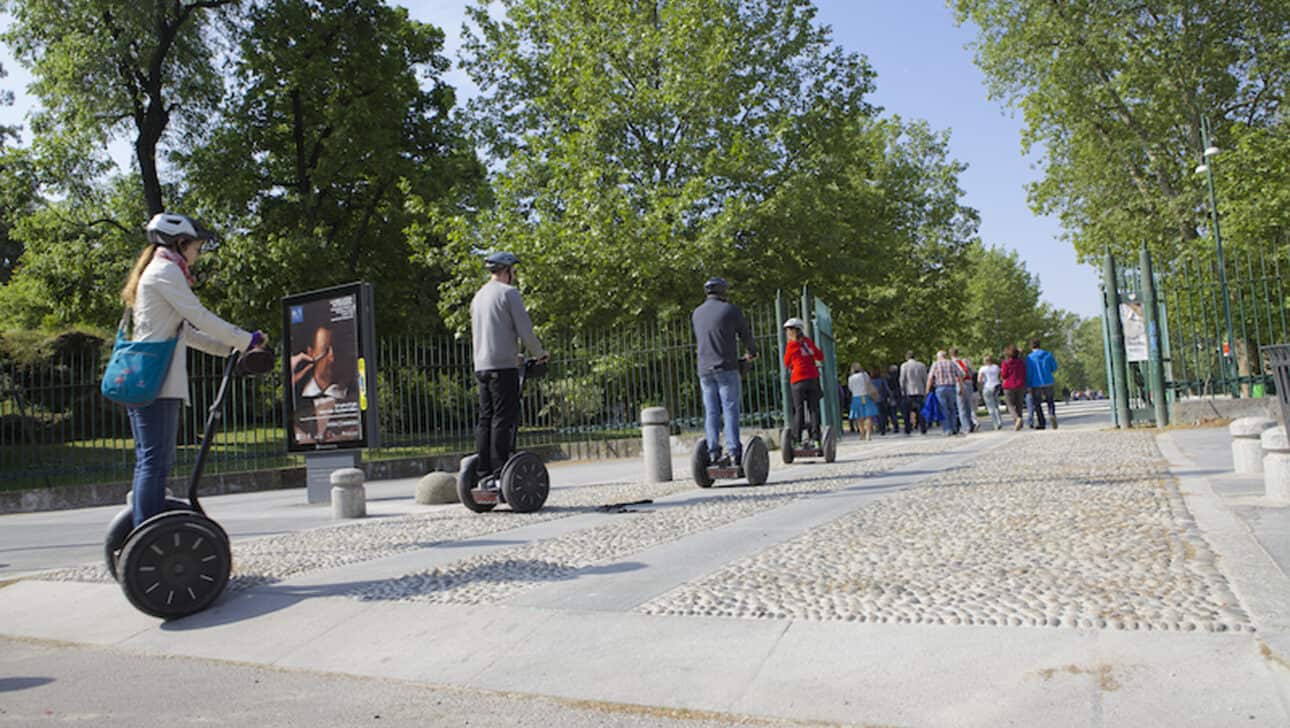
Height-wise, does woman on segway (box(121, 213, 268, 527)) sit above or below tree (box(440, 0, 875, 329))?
below

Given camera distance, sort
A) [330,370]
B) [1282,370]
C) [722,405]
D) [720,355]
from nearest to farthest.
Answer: [1282,370]
[720,355]
[722,405]
[330,370]

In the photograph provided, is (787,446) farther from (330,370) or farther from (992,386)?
(992,386)

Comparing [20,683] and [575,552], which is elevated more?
[575,552]

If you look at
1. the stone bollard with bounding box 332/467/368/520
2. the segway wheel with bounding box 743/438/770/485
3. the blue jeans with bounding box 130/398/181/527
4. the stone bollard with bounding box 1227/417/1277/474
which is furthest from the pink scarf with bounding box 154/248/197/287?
the stone bollard with bounding box 1227/417/1277/474

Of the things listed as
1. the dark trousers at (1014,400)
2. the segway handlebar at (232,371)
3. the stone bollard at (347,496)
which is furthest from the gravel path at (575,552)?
the dark trousers at (1014,400)

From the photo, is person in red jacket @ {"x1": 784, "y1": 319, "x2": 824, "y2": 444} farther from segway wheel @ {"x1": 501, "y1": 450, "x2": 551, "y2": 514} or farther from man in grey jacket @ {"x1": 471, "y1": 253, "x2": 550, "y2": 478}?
man in grey jacket @ {"x1": 471, "y1": 253, "x2": 550, "y2": 478}

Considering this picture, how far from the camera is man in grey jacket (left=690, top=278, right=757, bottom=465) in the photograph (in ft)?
28.0

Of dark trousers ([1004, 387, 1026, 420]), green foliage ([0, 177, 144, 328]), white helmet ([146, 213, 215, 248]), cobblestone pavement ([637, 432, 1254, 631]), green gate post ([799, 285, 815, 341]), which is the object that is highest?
green foliage ([0, 177, 144, 328])

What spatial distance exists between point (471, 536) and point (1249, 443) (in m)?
5.80

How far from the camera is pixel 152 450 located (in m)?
4.42

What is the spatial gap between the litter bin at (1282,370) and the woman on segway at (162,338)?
18.1 ft

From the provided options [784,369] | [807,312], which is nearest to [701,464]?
[784,369]

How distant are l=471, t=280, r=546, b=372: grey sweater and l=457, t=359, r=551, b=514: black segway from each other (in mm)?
176

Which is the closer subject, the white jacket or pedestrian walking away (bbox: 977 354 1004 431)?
the white jacket
